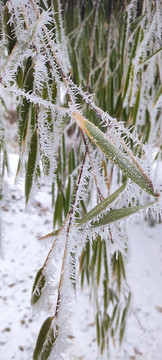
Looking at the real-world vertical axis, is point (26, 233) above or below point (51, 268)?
below

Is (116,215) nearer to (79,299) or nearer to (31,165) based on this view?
(31,165)

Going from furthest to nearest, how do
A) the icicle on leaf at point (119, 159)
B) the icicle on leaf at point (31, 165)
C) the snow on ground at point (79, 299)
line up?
1. the snow on ground at point (79, 299)
2. the icicle on leaf at point (31, 165)
3. the icicle on leaf at point (119, 159)

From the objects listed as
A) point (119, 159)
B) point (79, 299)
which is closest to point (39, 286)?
point (119, 159)

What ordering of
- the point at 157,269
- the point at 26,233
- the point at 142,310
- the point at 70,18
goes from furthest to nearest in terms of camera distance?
1. the point at 26,233
2. the point at 157,269
3. the point at 142,310
4. the point at 70,18

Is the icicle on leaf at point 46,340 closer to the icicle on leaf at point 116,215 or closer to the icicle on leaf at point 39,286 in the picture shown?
the icicle on leaf at point 39,286

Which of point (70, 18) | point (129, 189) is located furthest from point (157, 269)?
point (129, 189)

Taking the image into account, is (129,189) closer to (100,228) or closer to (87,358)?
(100,228)

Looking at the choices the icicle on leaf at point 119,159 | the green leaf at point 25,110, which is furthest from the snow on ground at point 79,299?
the icicle on leaf at point 119,159
